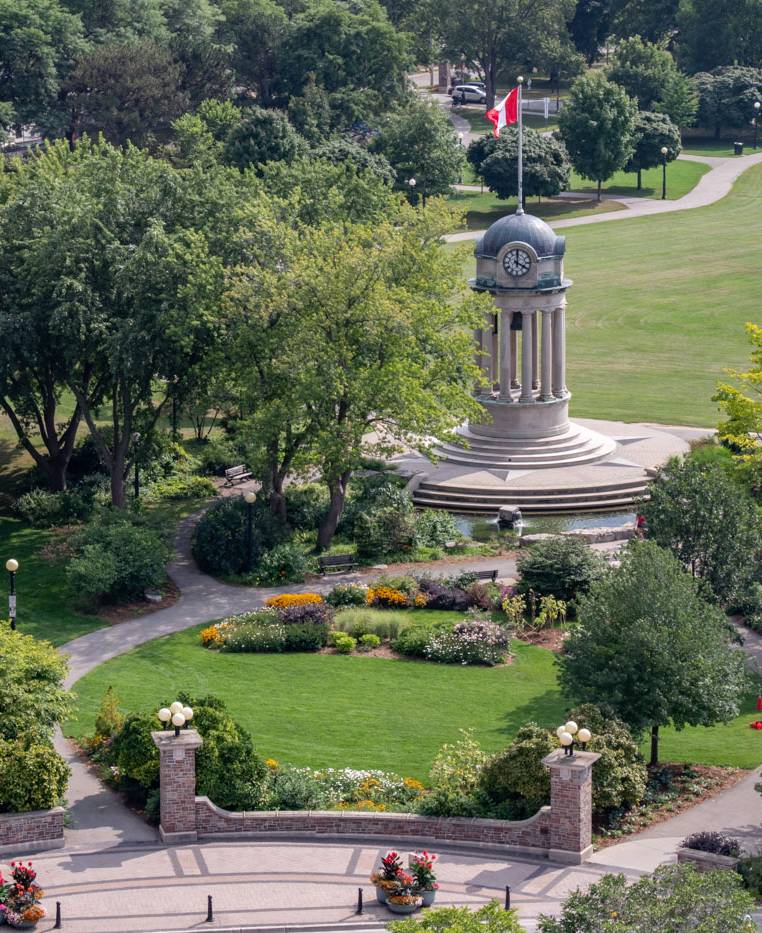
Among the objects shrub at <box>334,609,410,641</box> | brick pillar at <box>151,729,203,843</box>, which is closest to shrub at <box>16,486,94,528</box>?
shrub at <box>334,609,410,641</box>

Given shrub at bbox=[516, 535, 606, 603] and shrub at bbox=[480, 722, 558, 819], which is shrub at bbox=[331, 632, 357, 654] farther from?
shrub at bbox=[480, 722, 558, 819]

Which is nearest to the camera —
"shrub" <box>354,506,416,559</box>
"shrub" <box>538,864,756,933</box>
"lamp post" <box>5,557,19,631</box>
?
"shrub" <box>538,864,756,933</box>

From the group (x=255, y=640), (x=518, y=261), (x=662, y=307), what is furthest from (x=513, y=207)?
(x=255, y=640)

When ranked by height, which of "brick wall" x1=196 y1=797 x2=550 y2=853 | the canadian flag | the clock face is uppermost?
the canadian flag

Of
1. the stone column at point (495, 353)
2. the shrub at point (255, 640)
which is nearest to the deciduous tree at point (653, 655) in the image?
the shrub at point (255, 640)

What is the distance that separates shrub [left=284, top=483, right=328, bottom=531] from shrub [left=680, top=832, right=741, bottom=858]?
1028 inches

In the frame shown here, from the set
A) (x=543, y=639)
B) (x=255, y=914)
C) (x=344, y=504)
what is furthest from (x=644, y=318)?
(x=255, y=914)

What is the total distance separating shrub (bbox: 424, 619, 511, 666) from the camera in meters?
54.7

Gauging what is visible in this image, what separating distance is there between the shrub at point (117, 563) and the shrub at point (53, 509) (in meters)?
6.52

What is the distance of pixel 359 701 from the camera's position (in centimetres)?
5181

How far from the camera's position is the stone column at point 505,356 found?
2808 inches

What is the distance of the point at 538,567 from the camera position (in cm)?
5847

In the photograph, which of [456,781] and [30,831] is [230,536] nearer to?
[456,781]

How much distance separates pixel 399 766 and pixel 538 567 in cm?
1258
